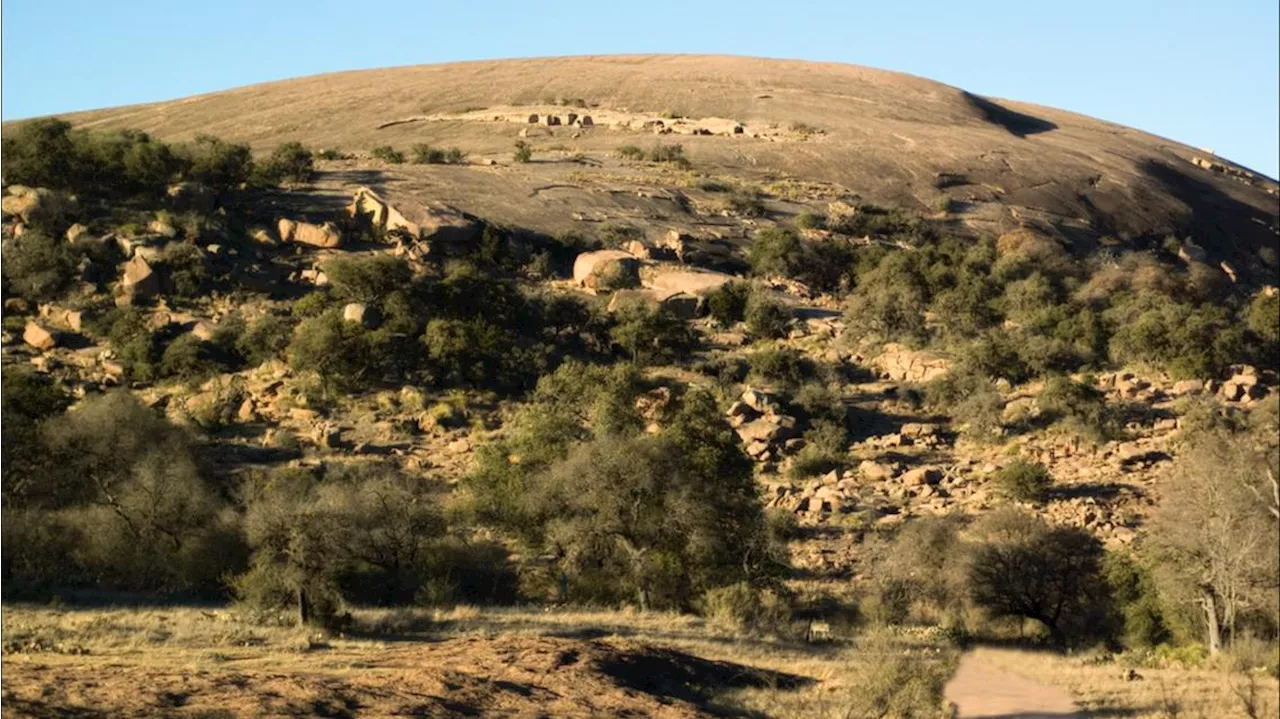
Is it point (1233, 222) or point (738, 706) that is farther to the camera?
point (1233, 222)

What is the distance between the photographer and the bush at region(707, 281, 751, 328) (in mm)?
35719

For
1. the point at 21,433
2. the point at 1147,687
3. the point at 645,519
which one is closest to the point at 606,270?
the point at 645,519

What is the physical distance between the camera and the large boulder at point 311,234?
36.3 meters

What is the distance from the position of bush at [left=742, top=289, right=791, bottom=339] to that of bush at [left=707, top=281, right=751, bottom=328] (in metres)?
0.21

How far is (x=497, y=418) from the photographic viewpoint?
1195 inches

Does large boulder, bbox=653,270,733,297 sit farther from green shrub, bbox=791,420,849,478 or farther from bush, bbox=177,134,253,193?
bush, bbox=177,134,253,193

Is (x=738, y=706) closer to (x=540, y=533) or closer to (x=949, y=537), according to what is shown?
(x=540, y=533)

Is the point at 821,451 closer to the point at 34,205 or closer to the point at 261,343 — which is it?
the point at 261,343

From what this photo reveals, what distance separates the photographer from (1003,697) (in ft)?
36.4

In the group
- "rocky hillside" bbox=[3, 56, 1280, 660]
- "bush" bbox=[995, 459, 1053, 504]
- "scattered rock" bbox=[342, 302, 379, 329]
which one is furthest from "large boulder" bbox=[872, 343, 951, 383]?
"scattered rock" bbox=[342, 302, 379, 329]

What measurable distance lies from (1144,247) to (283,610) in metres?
40.3

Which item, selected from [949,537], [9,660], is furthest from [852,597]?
[9,660]

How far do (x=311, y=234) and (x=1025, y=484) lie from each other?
21118 mm

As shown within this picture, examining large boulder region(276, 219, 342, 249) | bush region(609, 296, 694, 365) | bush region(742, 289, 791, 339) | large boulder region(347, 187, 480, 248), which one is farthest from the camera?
large boulder region(347, 187, 480, 248)
